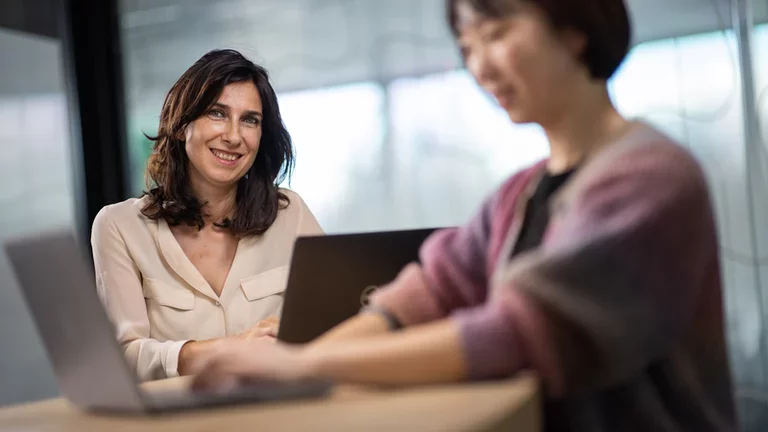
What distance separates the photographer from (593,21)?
87 centimetres

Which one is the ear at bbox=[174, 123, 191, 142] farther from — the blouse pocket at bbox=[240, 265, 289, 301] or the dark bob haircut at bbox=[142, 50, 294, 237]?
the blouse pocket at bbox=[240, 265, 289, 301]

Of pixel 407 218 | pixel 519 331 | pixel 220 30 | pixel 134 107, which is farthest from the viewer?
pixel 134 107

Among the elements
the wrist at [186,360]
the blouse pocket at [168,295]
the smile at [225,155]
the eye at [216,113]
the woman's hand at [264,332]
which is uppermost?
the eye at [216,113]

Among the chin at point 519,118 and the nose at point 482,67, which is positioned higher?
the nose at point 482,67

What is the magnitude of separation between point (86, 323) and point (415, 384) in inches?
14.3

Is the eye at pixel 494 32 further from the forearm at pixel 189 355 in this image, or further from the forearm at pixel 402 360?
the forearm at pixel 189 355

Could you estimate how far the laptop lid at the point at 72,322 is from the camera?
2.68ft

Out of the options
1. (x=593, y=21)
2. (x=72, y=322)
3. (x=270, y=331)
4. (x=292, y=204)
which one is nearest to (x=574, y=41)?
(x=593, y=21)

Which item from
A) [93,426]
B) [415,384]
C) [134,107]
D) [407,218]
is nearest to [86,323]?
[93,426]

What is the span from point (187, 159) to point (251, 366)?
48.2 inches

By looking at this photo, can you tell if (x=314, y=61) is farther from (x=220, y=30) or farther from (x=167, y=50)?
(x=167, y=50)

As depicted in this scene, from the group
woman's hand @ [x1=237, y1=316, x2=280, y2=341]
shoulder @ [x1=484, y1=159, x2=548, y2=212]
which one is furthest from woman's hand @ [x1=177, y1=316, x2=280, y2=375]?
shoulder @ [x1=484, y1=159, x2=548, y2=212]

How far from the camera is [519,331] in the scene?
732mm

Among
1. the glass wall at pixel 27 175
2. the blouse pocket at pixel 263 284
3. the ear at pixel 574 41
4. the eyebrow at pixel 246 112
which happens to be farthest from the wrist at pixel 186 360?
the glass wall at pixel 27 175
